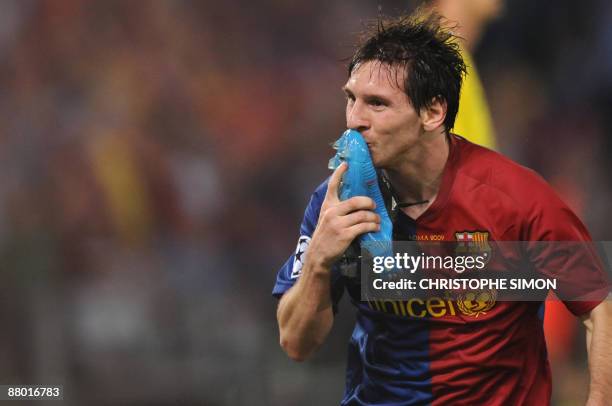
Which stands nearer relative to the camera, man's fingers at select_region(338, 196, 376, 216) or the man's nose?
man's fingers at select_region(338, 196, 376, 216)

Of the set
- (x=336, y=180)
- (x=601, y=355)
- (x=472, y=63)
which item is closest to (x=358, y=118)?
(x=336, y=180)

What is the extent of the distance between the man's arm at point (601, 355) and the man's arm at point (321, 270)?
0.68m

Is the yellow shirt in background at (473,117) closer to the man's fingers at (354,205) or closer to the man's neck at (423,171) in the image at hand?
the man's neck at (423,171)

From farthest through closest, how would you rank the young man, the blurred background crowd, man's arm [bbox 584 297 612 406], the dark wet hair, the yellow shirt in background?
the blurred background crowd
the yellow shirt in background
the dark wet hair
the young man
man's arm [bbox 584 297 612 406]

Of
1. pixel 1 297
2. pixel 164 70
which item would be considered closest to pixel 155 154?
pixel 164 70

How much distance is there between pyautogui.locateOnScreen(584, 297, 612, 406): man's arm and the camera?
246 cm

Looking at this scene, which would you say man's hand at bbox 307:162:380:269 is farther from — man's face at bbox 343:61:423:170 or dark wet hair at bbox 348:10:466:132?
dark wet hair at bbox 348:10:466:132

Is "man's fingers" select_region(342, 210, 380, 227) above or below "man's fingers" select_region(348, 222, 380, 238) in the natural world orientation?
above

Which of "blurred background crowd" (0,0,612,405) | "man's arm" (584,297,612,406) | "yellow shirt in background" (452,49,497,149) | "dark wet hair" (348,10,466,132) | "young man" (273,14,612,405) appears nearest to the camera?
"man's arm" (584,297,612,406)

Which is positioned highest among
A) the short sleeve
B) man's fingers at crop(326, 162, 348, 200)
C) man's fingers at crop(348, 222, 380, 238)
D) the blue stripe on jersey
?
man's fingers at crop(326, 162, 348, 200)

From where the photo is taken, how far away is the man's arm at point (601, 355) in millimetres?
2461

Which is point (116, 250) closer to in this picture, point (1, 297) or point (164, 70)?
point (1, 297)

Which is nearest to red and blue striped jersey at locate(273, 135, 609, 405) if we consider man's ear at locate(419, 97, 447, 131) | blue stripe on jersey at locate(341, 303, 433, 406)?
blue stripe on jersey at locate(341, 303, 433, 406)

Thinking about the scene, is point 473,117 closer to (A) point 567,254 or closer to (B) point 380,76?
(B) point 380,76
